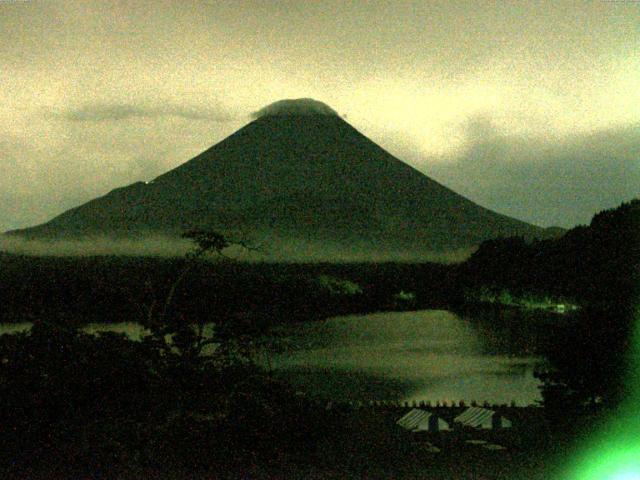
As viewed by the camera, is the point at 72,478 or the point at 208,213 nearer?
the point at 72,478

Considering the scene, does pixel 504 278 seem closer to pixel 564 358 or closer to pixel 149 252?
pixel 149 252

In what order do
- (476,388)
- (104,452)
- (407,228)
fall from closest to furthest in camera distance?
(104,452) → (476,388) → (407,228)

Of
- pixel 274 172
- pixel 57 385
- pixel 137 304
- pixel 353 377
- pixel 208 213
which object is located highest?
pixel 274 172

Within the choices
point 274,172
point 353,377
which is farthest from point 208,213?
point 353,377

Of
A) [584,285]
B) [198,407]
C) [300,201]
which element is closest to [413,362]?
[584,285]

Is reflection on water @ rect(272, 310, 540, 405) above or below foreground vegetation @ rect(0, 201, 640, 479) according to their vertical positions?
below

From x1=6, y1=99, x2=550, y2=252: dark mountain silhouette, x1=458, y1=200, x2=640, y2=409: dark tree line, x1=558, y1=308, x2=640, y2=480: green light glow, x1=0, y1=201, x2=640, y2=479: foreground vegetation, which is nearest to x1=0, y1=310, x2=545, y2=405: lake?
x1=0, y1=201, x2=640, y2=479: foreground vegetation

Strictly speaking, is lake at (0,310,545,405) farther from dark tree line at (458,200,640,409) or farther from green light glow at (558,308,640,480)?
green light glow at (558,308,640,480)
